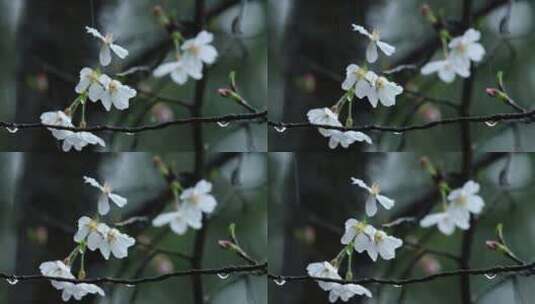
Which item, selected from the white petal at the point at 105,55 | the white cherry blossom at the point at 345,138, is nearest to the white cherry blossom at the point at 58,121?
the white petal at the point at 105,55

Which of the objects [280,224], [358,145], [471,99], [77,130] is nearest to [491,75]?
[471,99]

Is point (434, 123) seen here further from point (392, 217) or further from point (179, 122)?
point (179, 122)

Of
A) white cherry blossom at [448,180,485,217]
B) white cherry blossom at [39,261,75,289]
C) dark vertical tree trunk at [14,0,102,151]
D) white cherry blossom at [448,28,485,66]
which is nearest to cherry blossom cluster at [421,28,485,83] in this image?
white cherry blossom at [448,28,485,66]

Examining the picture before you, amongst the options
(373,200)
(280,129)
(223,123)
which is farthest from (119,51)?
(373,200)

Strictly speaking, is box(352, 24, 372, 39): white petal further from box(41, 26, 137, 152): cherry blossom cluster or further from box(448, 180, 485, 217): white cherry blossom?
box(41, 26, 137, 152): cherry blossom cluster

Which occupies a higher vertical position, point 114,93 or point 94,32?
point 94,32

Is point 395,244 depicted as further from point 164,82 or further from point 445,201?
point 164,82
